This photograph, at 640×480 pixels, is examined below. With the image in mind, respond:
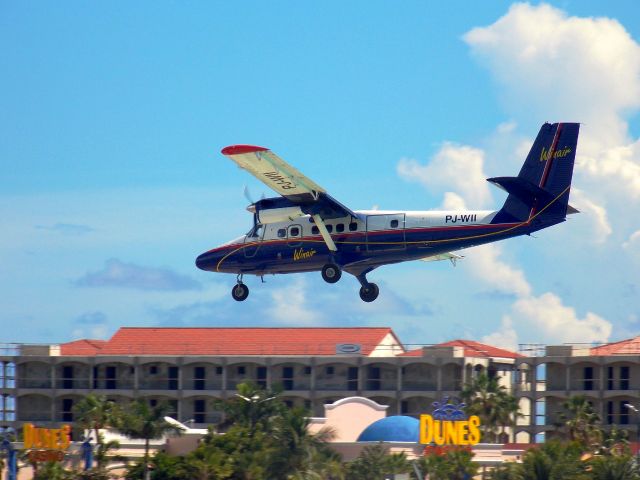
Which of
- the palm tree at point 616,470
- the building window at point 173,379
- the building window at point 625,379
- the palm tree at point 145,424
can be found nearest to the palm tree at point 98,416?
the palm tree at point 145,424

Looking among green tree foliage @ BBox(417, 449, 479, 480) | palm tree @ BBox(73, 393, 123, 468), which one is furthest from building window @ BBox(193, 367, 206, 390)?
green tree foliage @ BBox(417, 449, 479, 480)

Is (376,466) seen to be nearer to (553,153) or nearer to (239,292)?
(239,292)

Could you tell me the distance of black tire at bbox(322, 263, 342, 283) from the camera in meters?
50.0

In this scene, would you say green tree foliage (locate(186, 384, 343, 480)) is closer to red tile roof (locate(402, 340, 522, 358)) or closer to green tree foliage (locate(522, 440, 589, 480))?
green tree foliage (locate(522, 440, 589, 480))

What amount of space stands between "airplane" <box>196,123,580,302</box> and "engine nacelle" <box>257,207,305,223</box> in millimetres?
41

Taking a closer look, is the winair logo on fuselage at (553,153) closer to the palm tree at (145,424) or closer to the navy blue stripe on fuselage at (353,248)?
the navy blue stripe on fuselage at (353,248)

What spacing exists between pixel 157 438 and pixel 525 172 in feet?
99.8

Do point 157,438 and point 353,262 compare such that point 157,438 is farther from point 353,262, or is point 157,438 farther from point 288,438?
point 353,262

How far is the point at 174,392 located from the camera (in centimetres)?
9319

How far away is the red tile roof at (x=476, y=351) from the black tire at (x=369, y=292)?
130 feet

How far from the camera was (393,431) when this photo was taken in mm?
71938

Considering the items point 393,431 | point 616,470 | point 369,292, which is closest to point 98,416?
point 393,431

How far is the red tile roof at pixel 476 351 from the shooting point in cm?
9250

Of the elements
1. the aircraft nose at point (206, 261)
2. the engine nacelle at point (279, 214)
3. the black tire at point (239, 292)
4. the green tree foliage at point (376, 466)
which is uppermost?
the engine nacelle at point (279, 214)
